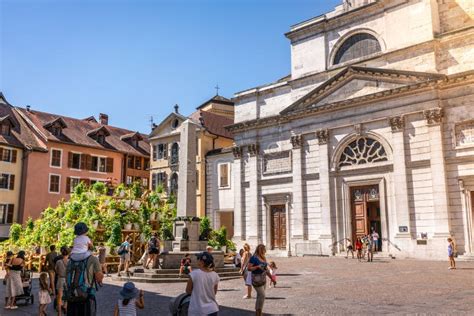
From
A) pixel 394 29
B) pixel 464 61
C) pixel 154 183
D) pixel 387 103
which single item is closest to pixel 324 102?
pixel 387 103

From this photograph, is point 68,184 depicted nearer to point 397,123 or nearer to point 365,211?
point 365,211

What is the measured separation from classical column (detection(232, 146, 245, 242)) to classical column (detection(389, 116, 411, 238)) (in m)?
12.4

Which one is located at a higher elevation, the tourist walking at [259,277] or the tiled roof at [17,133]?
the tiled roof at [17,133]

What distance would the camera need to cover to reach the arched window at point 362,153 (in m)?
28.5

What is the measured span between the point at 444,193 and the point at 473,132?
3.76 metres

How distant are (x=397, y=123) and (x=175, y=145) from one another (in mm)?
22089

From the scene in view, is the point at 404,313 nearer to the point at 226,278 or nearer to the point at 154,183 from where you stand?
the point at 226,278

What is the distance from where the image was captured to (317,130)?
3122 centimetres

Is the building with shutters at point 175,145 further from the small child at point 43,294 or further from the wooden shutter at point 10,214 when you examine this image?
the small child at point 43,294

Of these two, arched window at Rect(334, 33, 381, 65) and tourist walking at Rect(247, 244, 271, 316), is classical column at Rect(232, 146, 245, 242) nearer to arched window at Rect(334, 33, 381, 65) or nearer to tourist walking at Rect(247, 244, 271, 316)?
arched window at Rect(334, 33, 381, 65)

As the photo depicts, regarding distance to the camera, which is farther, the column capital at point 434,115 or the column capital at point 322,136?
the column capital at point 322,136

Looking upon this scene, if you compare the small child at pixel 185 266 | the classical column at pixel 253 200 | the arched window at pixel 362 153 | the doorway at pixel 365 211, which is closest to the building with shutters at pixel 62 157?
the classical column at pixel 253 200

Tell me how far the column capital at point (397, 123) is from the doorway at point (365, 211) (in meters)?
3.88

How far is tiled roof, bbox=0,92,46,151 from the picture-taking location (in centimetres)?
3931
